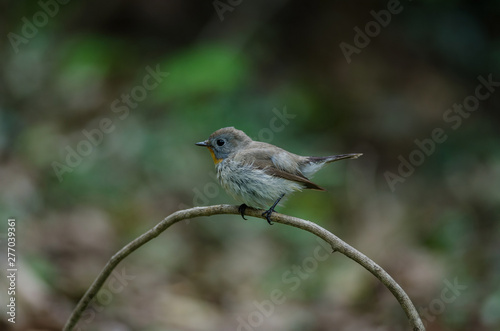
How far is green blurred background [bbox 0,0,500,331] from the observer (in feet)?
17.1

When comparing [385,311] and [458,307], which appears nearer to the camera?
[458,307]

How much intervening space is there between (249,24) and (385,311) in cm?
532

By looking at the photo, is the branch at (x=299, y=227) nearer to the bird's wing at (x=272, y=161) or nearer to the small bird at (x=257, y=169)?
the small bird at (x=257, y=169)

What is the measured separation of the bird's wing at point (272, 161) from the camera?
3.52 metres

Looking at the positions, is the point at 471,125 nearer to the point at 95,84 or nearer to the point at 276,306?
the point at 276,306

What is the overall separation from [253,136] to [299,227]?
4.36m

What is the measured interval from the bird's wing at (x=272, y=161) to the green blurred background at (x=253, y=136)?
195 cm

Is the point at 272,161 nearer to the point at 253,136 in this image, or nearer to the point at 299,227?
the point at 299,227

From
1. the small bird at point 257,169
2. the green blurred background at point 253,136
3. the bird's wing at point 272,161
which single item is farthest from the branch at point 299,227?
the green blurred background at point 253,136

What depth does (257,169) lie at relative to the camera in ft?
11.6

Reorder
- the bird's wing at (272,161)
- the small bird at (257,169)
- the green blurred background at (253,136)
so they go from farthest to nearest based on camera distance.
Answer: the green blurred background at (253,136) → the bird's wing at (272,161) → the small bird at (257,169)

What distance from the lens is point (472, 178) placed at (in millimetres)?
7180

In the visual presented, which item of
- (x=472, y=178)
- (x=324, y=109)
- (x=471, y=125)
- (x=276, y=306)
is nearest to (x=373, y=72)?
(x=324, y=109)

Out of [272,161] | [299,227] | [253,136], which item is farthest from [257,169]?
[253,136]
